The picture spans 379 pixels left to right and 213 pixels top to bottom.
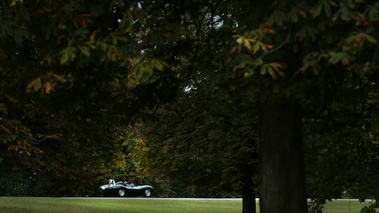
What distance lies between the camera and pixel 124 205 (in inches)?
1315

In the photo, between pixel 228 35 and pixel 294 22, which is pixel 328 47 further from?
pixel 228 35

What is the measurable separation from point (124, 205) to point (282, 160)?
1076 inches

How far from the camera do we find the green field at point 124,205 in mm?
27802

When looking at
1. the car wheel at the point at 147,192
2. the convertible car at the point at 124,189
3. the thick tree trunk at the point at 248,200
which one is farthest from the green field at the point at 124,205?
the thick tree trunk at the point at 248,200

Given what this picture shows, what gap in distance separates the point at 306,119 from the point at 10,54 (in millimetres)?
5309

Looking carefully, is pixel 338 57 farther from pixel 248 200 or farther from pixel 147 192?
pixel 147 192

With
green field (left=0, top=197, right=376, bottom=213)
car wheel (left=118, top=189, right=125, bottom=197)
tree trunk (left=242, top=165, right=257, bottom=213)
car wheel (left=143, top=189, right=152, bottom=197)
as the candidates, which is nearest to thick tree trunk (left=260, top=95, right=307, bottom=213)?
tree trunk (left=242, top=165, right=257, bottom=213)

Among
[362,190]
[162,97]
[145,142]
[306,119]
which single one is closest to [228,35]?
[162,97]

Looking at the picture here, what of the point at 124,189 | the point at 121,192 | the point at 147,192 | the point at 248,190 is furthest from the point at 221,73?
the point at 147,192

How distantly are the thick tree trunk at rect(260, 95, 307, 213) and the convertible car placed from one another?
130ft

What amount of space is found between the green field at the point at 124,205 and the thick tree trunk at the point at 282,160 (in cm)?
2012

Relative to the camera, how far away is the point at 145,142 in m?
22.2

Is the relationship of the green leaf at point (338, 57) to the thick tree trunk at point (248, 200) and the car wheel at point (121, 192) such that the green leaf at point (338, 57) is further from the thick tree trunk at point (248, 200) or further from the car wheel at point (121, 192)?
the car wheel at point (121, 192)

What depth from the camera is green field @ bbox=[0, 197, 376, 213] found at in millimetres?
27802
